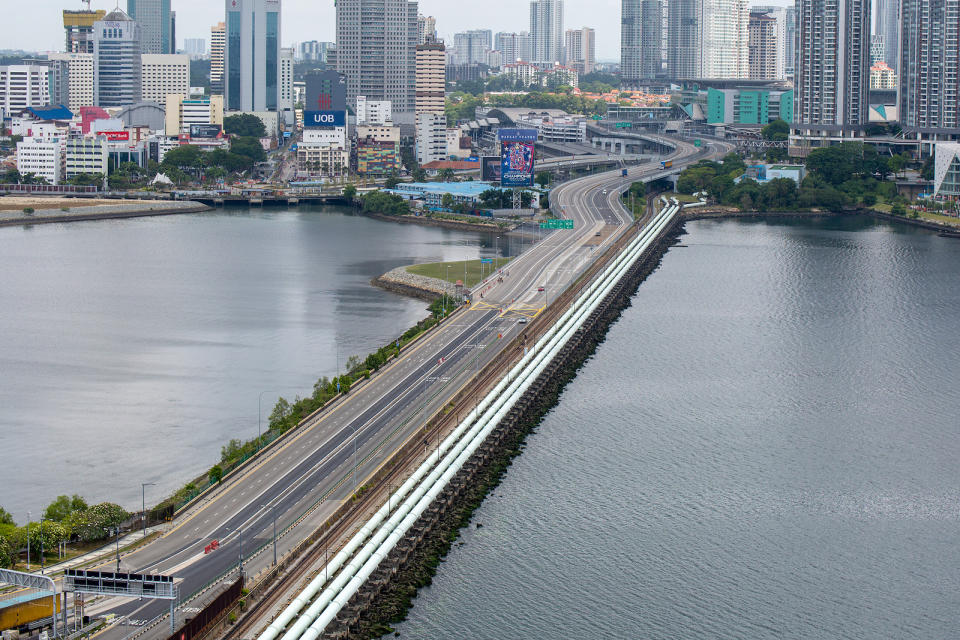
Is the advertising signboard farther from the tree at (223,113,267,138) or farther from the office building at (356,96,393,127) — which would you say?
the tree at (223,113,267,138)

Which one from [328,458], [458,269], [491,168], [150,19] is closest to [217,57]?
[150,19]

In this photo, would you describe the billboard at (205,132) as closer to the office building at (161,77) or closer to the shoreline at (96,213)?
the shoreline at (96,213)

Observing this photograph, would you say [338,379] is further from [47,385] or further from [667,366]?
[667,366]

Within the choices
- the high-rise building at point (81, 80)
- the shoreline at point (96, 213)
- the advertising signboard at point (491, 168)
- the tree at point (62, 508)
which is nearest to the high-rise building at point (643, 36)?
the high-rise building at point (81, 80)

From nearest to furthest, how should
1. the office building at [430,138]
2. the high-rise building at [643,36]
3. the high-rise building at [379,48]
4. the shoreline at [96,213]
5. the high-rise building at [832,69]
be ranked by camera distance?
the shoreline at [96,213]
the high-rise building at [832,69]
the office building at [430,138]
the high-rise building at [379,48]
the high-rise building at [643,36]

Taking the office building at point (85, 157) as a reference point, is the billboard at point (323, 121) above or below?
above

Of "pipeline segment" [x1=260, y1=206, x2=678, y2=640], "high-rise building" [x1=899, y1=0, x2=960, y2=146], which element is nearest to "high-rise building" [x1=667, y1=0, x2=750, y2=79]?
"high-rise building" [x1=899, y1=0, x2=960, y2=146]

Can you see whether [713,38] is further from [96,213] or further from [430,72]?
[96,213]
